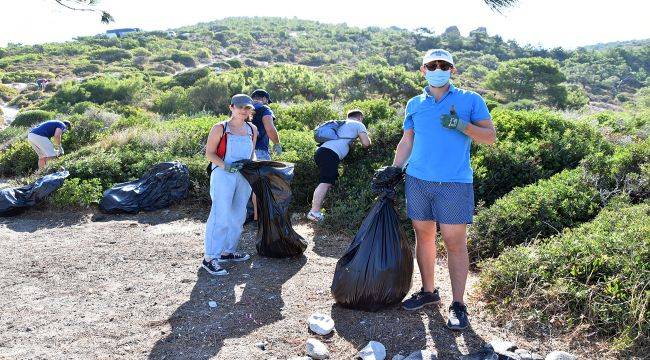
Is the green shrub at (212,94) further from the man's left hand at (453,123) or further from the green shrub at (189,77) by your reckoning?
the man's left hand at (453,123)

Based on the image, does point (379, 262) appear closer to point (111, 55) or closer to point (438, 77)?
point (438, 77)

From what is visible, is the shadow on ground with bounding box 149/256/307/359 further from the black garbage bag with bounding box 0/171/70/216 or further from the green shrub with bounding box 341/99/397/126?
the black garbage bag with bounding box 0/171/70/216

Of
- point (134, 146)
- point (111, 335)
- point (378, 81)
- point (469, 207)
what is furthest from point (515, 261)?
point (378, 81)

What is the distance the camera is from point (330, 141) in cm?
606

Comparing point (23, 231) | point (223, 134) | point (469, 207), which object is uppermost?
point (223, 134)

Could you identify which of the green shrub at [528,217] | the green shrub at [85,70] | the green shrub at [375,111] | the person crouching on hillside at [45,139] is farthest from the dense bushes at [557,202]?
the green shrub at [85,70]

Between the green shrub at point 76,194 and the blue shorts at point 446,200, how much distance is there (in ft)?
16.9

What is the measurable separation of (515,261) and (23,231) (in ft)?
18.1

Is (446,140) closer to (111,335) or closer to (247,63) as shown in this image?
(111,335)

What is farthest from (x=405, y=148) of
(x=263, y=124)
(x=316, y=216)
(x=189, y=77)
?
(x=189, y=77)

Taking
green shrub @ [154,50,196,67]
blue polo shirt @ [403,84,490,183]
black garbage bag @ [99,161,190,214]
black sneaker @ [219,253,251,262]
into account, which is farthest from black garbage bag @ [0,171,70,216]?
green shrub @ [154,50,196,67]

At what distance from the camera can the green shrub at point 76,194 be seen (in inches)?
281

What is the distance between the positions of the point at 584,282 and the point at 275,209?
8.28 feet

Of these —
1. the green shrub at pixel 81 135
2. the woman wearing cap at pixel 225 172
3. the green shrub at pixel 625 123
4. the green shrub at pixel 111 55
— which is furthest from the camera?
the green shrub at pixel 111 55
